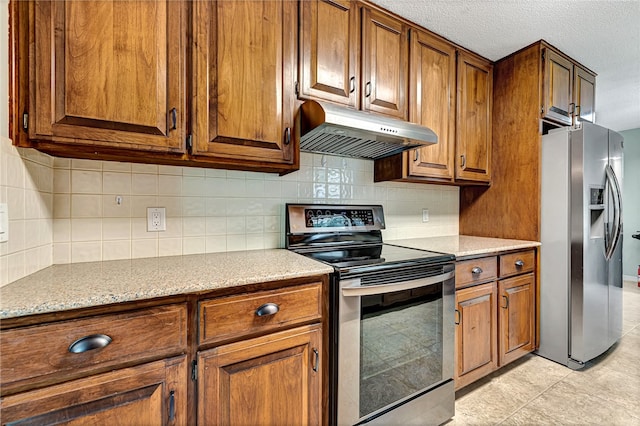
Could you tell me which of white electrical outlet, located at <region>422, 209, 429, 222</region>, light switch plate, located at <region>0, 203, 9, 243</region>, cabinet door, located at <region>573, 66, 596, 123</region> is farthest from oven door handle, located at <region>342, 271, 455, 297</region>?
cabinet door, located at <region>573, 66, 596, 123</region>

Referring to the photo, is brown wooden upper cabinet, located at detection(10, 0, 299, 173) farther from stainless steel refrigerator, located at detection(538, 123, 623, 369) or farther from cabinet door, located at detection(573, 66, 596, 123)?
cabinet door, located at detection(573, 66, 596, 123)

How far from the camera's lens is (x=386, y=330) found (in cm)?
137

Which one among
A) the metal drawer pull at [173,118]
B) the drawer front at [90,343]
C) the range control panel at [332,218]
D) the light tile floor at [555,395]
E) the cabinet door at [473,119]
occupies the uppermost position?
the cabinet door at [473,119]

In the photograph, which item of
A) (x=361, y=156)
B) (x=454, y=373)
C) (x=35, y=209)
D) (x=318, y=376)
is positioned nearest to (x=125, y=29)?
(x=35, y=209)

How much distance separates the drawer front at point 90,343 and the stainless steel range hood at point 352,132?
98cm

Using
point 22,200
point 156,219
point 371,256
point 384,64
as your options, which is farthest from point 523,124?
point 22,200

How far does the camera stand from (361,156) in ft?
6.75

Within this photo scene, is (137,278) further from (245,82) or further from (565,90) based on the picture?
(565,90)

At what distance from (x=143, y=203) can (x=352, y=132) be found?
1116 mm

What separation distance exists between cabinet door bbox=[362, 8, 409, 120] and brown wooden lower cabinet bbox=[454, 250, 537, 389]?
3.56ft

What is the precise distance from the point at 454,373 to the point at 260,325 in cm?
126

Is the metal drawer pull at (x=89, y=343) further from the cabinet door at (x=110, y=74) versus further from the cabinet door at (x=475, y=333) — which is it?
the cabinet door at (x=475, y=333)

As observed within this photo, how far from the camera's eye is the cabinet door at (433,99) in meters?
1.94

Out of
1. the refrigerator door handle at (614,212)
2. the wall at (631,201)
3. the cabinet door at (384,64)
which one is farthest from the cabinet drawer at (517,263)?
the wall at (631,201)
